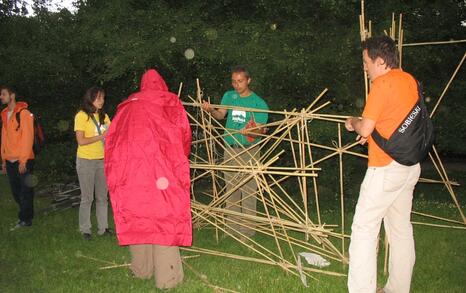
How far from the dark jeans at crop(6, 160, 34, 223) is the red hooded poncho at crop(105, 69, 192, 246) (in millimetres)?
2542

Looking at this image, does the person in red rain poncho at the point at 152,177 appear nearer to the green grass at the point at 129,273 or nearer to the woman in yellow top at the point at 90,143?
the green grass at the point at 129,273

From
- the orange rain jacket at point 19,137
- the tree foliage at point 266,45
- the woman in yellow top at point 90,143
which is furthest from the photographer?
the tree foliage at point 266,45

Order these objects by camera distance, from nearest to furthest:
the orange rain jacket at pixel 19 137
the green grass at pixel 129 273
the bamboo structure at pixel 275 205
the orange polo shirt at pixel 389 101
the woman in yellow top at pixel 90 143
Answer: the orange polo shirt at pixel 389 101
the green grass at pixel 129 273
the bamboo structure at pixel 275 205
the woman in yellow top at pixel 90 143
the orange rain jacket at pixel 19 137

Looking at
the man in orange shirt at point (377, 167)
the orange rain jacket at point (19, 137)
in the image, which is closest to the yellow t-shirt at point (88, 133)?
the orange rain jacket at point (19, 137)

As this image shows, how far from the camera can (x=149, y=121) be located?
379 cm

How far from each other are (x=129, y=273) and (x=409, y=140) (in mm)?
2625

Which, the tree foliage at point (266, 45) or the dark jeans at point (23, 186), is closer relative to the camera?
the dark jeans at point (23, 186)

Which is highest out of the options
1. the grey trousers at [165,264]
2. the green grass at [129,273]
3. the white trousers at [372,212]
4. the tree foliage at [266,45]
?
the tree foliage at [266,45]

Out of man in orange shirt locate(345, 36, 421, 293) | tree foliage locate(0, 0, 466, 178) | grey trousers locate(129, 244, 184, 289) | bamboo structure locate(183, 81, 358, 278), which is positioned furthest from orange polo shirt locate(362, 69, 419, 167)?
tree foliage locate(0, 0, 466, 178)

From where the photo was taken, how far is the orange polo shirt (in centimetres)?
321

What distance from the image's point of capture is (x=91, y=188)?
544 centimetres

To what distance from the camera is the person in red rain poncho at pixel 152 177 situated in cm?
375

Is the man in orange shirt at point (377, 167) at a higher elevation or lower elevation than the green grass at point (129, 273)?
higher

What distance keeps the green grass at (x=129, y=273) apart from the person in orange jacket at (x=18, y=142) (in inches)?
25.6
